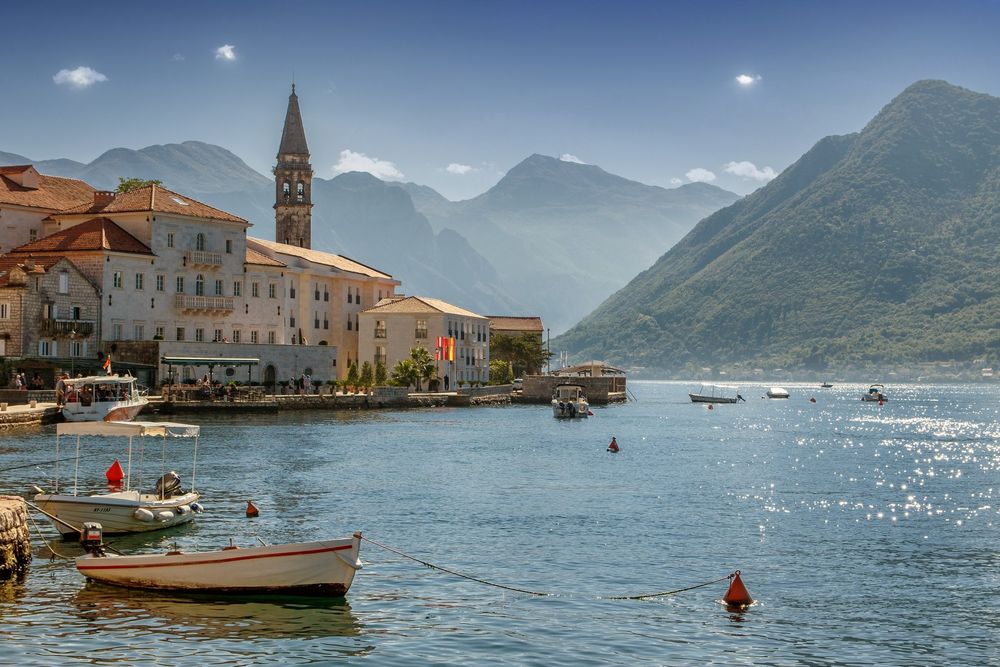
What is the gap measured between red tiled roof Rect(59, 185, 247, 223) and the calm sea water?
39.3 m

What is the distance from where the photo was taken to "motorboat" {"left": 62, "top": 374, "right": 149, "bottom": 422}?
74375 mm

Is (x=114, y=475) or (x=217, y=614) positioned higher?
(x=114, y=475)

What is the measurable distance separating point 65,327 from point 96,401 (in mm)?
17329

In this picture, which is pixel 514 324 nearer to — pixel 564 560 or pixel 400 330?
pixel 400 330

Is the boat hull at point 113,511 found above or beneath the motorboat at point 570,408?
beneath

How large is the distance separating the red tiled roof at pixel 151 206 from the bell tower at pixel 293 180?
43724mm

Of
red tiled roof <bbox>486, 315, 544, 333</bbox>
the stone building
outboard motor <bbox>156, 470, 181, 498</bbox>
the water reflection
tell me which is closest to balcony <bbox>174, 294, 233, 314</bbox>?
the stone building

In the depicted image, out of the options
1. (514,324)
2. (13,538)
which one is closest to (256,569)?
(13,538)

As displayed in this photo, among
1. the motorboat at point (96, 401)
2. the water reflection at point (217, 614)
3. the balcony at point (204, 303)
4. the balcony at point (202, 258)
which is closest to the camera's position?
the water reflection at point (217, 614)

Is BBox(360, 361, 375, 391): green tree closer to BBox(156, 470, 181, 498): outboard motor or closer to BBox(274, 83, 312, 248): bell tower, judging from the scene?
BBox(274, 83, 312, 248): bell tower

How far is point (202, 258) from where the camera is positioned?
103562 mm

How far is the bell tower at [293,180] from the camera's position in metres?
151

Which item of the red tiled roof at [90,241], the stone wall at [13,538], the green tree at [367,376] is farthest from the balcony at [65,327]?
the stone wall at [13,538]

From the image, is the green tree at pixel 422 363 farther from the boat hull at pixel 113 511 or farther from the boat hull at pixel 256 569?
the boat hull at pixel 256 569
